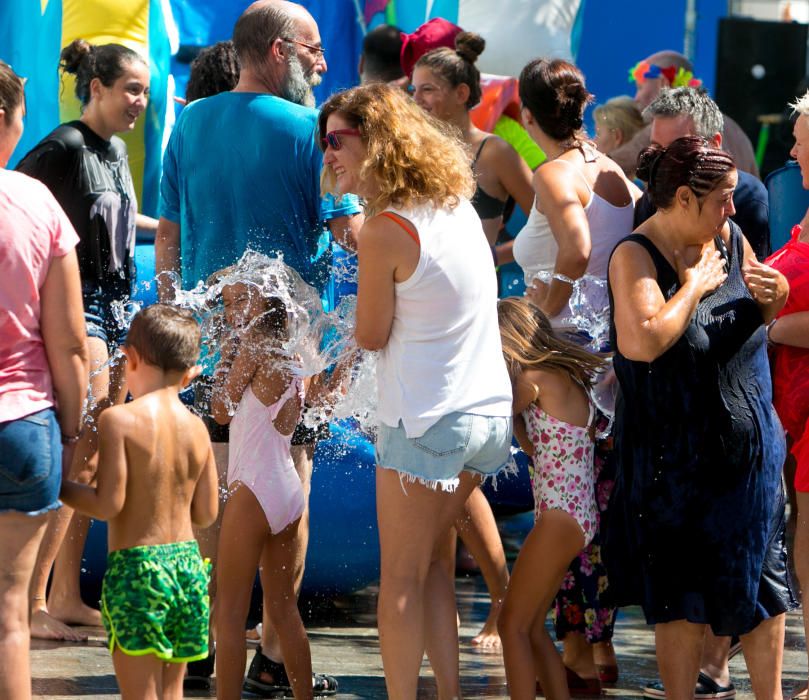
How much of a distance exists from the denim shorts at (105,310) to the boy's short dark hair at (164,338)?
1.31 meters

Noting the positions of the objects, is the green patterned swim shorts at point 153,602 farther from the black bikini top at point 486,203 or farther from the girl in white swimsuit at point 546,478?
the black bikini top at point 486,203

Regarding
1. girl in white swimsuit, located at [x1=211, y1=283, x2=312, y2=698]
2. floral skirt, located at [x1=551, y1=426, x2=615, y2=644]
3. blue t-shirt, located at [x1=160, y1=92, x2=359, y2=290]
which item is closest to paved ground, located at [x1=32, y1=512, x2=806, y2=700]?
floral skirt, located at [x1=551, y1=426, x2=615, y2=644]

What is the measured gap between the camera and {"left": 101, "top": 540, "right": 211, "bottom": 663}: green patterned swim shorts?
3.33 metres

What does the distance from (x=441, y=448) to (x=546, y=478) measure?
632 mm

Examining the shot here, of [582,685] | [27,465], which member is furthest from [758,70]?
[27,465]

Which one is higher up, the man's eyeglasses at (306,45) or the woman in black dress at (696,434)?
the man's eyeglasses at (306,45)

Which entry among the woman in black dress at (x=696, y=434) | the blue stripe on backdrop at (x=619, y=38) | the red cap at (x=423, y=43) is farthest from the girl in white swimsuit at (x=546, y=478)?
the blue stripe on backdrop at (x=619, y=38)

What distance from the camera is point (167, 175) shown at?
4.38 m

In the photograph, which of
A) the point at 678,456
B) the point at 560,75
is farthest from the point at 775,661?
the point at 560,75

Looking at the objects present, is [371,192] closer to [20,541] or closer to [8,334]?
[8,334]

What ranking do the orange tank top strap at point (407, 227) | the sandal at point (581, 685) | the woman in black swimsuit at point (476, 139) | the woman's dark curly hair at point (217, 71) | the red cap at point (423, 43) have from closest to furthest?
the orange tank top strap at point (407, 227) < the sandal at point (581, 685) < the woman's dark curly hair at point (217, 71) < the woman in black swimsuit at point (476, 139) < the red cap at point (423, 43)

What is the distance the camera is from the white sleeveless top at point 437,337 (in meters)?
Result: 3.42

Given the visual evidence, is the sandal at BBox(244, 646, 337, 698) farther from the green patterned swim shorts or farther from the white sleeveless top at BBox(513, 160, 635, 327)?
the white sleeveless top at BBox(513, 160, 635, 327)

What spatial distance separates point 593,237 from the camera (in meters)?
4.48
